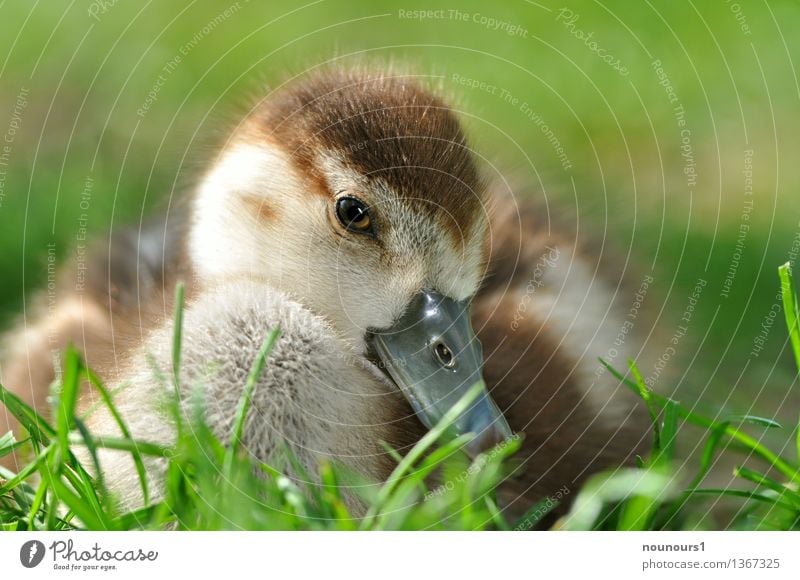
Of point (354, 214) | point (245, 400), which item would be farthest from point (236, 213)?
point (245, 400)

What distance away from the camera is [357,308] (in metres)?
1.17

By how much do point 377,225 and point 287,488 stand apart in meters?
0.37

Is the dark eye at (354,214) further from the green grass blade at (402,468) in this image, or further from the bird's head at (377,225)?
the green grass blade at (402,468)

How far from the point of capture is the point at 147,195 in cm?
170

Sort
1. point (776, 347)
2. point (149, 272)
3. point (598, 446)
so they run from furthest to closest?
1. point (776, 347)
2. point (149, 272)
3. point (598, 446)

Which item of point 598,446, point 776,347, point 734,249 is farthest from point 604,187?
point 598,446

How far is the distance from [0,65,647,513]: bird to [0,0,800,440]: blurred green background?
218 millimetres

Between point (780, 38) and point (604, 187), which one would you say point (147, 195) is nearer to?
point (604, 187)

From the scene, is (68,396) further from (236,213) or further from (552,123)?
(552,123)

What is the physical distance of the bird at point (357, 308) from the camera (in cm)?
102

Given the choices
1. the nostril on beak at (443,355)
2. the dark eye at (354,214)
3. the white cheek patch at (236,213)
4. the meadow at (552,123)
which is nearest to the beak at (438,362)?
the nostril on beak at (443,355)

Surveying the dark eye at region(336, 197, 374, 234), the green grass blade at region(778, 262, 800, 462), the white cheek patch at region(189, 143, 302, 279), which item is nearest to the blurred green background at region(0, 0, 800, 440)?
the white cheek patch at region(189, 143, 302, 279)
